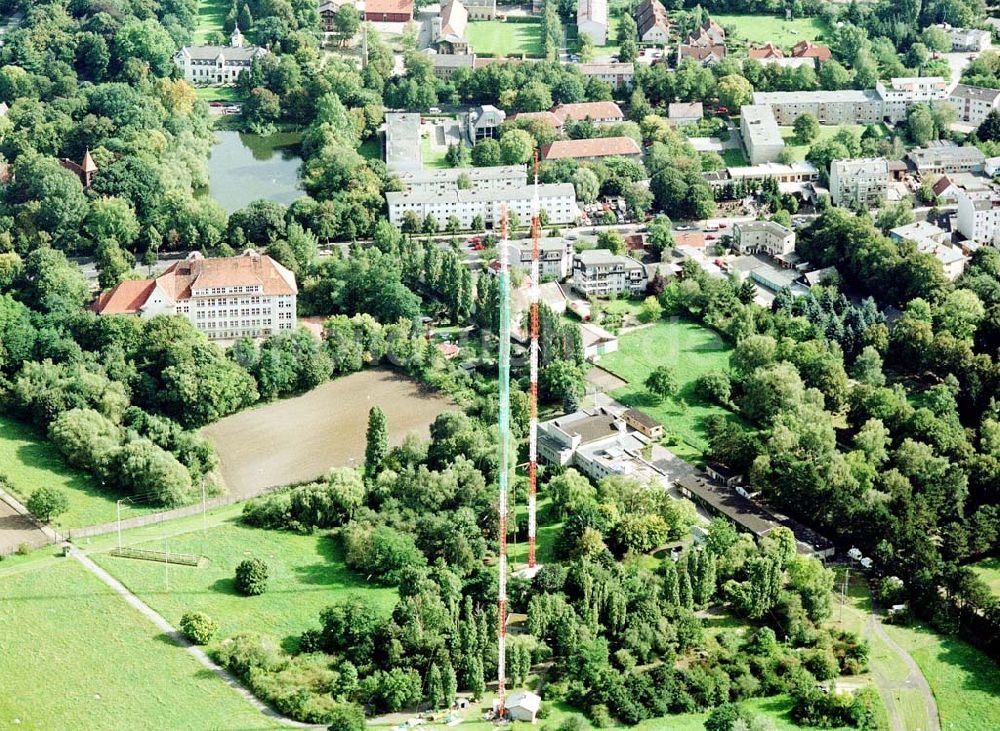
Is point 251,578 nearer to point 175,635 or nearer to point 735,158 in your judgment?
point 175,635

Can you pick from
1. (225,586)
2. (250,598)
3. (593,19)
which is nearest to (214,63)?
(593,19)

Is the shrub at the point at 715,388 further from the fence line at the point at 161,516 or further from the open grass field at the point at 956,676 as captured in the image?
the fence line at the point at 161,516

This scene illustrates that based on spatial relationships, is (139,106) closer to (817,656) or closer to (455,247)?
(455,247)

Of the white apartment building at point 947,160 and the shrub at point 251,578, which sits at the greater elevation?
the white apartment building at point 947,160

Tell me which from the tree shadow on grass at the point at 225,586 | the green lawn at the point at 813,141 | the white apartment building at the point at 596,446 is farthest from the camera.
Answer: the green lawn at the point at 813,141

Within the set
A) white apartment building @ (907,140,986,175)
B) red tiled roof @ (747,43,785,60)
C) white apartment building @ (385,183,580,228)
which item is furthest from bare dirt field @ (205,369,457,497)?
red tiled roof @ (747,43,785,60)

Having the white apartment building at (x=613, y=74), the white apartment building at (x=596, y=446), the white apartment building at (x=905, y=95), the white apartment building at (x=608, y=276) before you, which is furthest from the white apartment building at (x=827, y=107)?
the white apartment building at (x=596, y=446)

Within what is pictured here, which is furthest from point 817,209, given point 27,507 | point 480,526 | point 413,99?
point 27,507
